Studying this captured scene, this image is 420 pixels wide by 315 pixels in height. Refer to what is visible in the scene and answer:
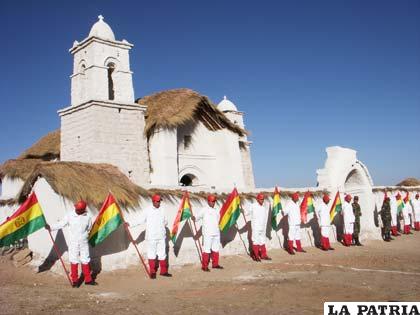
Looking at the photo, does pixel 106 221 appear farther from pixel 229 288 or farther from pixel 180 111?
pixel 180 111

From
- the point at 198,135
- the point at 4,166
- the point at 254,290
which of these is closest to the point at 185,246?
the point at 254,290

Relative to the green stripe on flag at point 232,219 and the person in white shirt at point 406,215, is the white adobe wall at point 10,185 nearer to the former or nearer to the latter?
the green stripe on flag at point 232,219

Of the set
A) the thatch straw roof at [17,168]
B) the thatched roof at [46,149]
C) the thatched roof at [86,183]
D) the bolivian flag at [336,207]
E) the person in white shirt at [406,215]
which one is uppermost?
the thatched roof at [46,149]

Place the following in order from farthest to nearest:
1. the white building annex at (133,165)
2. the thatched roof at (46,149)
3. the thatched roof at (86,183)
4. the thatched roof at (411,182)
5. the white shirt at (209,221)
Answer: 1. the thatched roof at (411,182)
2. the thatched roof at (46,149)
3. the white shirt at (209,221)
4. the white building annex at (133,165)
5. the thatched roof at (86,183)

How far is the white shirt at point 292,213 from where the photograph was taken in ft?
41.4

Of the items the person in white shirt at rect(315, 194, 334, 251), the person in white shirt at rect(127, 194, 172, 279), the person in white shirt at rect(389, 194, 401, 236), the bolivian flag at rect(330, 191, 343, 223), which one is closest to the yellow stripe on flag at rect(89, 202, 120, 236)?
the person in white shirt at rect(127, 194, 172, 279)

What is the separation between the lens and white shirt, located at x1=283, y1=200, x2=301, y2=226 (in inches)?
496

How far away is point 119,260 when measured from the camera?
30.6ft

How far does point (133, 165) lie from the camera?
648 inches

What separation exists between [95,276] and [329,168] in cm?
988

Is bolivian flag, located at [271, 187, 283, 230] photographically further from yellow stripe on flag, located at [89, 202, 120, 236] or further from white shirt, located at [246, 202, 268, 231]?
yellow stripe on flag, located at [89, 202, 120, 236]

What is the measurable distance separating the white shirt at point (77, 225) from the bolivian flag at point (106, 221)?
21 centimetres

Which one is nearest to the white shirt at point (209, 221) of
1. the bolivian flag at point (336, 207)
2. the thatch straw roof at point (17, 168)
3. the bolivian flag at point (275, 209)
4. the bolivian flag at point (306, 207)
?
the bolivian flag at point (275, 209)

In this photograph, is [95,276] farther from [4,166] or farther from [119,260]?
[4,166]
